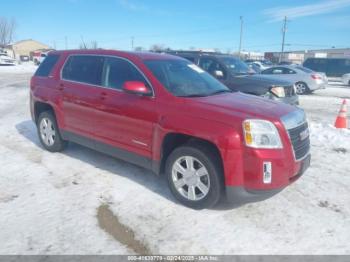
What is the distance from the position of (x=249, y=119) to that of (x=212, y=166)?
0.67 m

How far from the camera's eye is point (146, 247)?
3193 millimetres

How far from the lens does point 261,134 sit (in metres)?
3.50

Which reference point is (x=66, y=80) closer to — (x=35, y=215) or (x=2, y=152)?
(x=2, y=152)

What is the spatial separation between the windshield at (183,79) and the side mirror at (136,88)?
0.26 meters

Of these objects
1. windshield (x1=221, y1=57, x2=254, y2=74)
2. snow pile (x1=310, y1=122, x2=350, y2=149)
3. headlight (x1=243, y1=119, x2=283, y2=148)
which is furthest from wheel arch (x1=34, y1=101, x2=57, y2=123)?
snow pile (x1=310, y1=122, x2=350, y2=149)

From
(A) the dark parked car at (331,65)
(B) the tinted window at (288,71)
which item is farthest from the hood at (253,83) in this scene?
(A) the dark parked car at (331,65)

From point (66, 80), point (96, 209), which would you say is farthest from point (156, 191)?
point (66, 80)

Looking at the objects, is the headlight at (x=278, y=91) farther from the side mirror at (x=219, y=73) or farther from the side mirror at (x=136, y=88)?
the side mirror at (x=136, y=88)

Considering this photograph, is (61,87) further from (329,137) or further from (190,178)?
(329,137)

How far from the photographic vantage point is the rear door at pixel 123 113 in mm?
4230

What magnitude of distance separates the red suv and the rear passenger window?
17 mm

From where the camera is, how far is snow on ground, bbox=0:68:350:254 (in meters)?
3.23

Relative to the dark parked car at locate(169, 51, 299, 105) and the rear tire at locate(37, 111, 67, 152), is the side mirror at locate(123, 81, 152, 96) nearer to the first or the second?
the rear tire at locate(37, 111, 67, 152)

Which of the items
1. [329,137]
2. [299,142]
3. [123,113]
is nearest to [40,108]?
[123,113]
